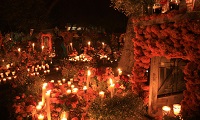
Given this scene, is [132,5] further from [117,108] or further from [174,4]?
[117,108]

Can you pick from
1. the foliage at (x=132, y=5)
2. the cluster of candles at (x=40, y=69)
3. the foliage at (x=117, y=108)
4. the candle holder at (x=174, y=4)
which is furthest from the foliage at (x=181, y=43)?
the cluster of candles at (x=40, y=69)

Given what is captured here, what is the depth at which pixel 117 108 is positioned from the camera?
601cm

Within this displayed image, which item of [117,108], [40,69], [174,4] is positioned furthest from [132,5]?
[40,69]

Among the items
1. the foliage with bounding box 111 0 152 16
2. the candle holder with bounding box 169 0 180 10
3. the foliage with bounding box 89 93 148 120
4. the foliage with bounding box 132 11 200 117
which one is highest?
the foliage with bounding box 111 0 152 16

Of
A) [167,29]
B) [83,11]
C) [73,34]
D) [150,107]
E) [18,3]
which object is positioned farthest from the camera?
[83,11]

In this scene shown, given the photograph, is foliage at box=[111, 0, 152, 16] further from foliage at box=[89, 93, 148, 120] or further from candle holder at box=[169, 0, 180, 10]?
foliage at box=[89, 93, 148, 120]

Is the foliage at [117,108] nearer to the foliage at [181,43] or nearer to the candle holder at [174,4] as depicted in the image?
the foliage at [181,43]

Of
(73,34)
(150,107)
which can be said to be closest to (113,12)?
(73,34)

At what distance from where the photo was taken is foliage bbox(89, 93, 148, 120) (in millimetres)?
5887

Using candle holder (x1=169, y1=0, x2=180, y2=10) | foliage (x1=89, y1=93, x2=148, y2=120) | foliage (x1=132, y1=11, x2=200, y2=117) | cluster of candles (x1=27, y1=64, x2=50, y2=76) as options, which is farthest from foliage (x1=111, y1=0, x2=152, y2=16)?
cluster of candles (x1=27, y1=64, x2=50, y2=76)

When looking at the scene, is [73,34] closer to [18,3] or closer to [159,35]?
[18,3]

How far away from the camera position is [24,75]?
8.73 meters

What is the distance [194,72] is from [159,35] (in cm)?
133

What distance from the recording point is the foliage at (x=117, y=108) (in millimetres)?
5887
